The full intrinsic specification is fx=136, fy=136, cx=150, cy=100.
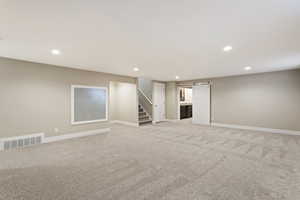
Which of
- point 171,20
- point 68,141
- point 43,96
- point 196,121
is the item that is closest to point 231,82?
point 196,121

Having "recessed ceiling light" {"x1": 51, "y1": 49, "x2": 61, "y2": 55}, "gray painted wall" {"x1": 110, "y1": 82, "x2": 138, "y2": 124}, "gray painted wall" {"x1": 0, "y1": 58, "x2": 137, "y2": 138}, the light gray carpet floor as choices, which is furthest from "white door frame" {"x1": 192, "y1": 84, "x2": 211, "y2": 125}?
"recessed ceiling light" {"x1": 51, "y1": 49, "x2": 61, "y2": 55}

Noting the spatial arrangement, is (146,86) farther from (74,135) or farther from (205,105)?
(74,135)

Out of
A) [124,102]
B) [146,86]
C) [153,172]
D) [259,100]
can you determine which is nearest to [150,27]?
[153,172]

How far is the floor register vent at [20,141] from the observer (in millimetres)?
3588

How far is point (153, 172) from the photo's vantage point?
96.7 inches

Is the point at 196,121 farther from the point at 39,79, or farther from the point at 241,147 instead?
the point at 39,79

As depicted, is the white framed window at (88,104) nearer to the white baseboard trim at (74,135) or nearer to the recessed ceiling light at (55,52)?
the white baseboard trim at (74,135)

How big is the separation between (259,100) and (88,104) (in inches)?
272

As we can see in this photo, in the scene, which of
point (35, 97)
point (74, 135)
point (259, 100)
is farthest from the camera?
point (259, 100)

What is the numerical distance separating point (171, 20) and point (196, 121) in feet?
21.1

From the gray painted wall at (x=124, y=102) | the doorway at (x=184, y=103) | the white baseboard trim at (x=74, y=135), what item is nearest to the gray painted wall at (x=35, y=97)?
the white baseboard trim at (x=74, y=135)

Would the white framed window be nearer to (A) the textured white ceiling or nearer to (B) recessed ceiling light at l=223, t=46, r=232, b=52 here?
(A) the textured white ceiling

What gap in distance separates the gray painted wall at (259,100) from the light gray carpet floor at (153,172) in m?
1.93

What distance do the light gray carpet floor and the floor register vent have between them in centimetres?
33
